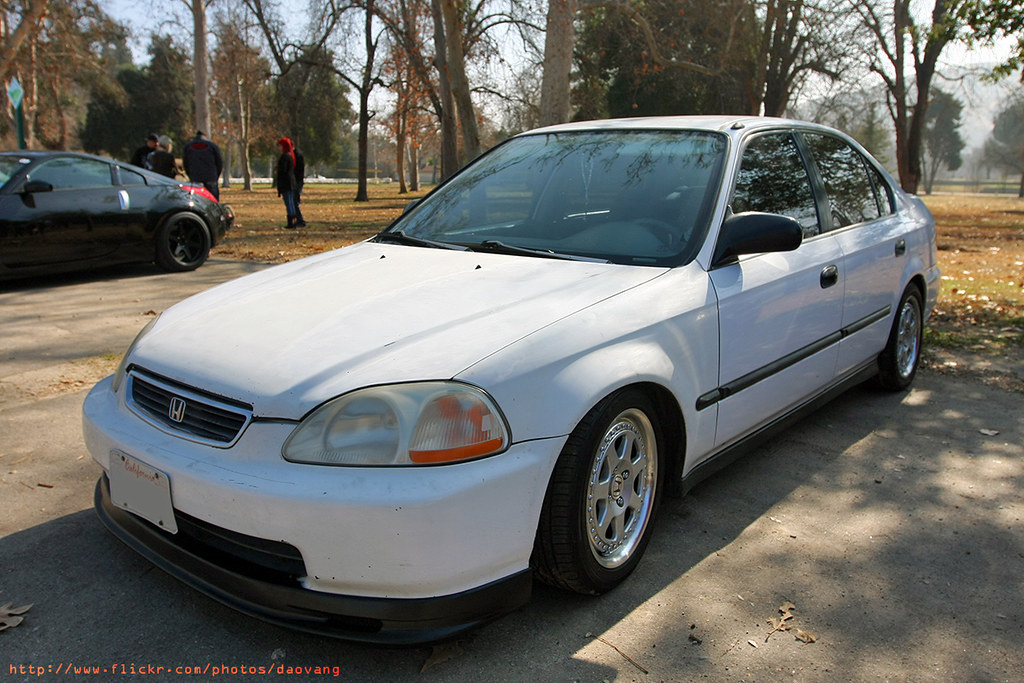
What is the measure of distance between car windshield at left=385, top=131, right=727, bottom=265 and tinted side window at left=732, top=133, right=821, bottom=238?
161 mm

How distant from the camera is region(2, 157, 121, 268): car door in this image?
7.82 m

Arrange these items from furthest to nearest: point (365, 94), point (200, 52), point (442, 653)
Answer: point (365, 94) → point (200, 52) → point (442, 653)

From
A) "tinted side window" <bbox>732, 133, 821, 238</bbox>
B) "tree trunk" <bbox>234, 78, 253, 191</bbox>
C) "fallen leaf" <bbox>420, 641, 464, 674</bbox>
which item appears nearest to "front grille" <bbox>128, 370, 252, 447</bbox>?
"fallen leaf" <bbox>420, 641, 464, 674</bbox>

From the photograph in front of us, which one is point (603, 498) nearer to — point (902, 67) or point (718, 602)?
point (718, 602)

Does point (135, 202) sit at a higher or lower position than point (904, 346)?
higher

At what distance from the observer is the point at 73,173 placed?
845cm

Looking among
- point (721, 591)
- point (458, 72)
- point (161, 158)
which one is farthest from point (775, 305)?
point (161, 158)

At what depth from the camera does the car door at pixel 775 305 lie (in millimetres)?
3113

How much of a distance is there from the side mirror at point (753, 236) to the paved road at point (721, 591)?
106 cm

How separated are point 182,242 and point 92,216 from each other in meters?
1.20

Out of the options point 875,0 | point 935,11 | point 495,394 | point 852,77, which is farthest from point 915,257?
point 852,77

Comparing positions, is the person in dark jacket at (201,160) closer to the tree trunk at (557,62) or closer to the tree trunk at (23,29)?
the tree trunk at (23,29)

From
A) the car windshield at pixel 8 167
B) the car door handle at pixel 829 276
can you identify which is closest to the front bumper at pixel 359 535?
the car door handle at pixel 829 276

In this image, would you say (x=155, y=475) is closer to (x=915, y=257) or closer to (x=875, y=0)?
(x=915, y=257)
